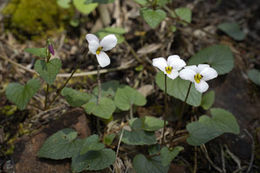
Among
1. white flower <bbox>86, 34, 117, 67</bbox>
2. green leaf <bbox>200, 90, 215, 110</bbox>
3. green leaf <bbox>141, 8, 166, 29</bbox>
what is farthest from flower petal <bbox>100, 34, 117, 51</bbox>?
green leaf <bbox>200, 90, 215, 110</bbox>

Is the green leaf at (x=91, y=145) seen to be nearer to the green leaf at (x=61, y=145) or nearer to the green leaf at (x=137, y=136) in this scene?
the green leaf at (x=61, y=145)

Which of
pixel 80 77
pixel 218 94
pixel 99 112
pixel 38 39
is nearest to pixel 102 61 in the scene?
pixel 99 112

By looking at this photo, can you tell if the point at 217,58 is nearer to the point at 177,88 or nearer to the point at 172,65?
the point at 177,88

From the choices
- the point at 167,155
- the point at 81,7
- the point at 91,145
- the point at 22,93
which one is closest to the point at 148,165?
the point at 167,155

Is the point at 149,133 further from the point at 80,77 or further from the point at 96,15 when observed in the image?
the point at 96,15

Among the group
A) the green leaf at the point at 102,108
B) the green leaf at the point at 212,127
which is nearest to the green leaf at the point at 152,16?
the green leaf at the point at 102,108
